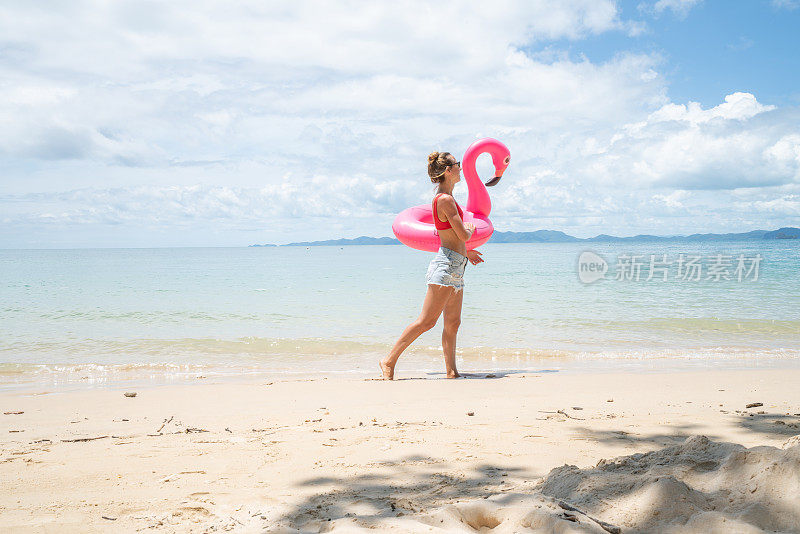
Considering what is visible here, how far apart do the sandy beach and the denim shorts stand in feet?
3.23

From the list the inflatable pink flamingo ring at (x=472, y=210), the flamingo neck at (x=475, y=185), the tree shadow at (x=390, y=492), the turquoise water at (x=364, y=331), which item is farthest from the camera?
the turquoise water at (x=364, y=331)

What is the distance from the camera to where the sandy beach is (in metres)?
1.96

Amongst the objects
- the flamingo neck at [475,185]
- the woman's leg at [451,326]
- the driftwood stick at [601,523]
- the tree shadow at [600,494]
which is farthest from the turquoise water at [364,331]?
the driftwood stick at [601,523]

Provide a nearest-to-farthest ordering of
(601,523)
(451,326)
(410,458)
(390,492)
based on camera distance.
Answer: (601,523) < (390,492) < (410,458) < (451,326)

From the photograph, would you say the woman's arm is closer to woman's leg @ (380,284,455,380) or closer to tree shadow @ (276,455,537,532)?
woman's leg @ (380,284,455,380)

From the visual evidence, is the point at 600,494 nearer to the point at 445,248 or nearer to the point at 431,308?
the point at 431,308

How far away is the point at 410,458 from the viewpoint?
295 centimetres

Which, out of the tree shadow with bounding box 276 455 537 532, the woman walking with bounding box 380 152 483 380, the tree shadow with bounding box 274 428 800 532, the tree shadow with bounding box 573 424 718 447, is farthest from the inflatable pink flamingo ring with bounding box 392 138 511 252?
the tree shadow with bounding box 274 428 800 532

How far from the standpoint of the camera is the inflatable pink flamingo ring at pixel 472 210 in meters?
5.83

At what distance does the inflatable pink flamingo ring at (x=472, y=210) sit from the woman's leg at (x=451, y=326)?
559 millimetres

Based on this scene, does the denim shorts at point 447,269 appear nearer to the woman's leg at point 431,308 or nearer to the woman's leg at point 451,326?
the woman's leg at point 431,308

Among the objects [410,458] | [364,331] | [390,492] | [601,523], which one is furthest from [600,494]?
[364,331]

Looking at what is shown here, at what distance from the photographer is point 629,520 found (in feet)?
6.21

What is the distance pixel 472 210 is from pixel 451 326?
131cm
